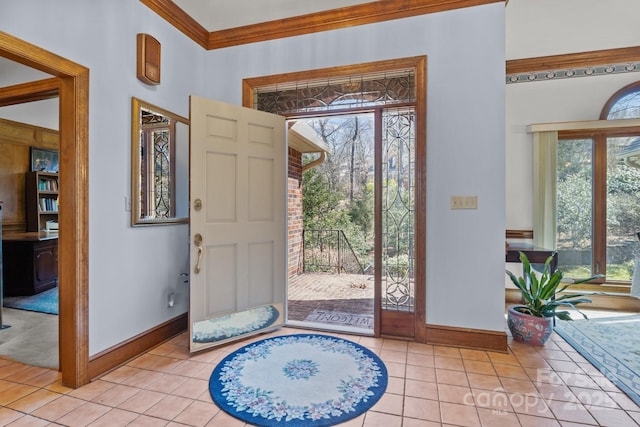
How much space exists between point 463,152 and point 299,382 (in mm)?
2161

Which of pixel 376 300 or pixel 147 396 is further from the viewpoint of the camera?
pixel 376 300

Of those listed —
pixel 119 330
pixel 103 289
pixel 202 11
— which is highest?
pixel 202 11

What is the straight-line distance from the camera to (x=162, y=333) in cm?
274

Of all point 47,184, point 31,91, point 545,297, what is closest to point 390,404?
point 545,297

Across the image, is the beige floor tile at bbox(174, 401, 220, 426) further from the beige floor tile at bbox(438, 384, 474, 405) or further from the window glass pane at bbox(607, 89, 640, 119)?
the window glass pane at bbox(607, 89, 640, 119)

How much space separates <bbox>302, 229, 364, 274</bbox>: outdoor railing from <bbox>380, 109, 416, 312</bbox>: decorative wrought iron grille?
352cm

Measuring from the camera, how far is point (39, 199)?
507 cm

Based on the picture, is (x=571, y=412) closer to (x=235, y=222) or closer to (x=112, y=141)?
(x=235, y=222)

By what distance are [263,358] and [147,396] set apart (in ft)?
2.59

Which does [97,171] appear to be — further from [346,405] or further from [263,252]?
[346,405]

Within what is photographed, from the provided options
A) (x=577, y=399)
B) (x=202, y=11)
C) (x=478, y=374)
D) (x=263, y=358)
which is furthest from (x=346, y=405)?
(x=202, y=11)

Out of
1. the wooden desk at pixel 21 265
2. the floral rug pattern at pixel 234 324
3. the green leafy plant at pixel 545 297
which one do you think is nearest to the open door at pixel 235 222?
the floral rug pattern at pixel 234 324

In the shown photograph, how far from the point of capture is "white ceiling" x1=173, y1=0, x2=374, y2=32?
2.76 meters

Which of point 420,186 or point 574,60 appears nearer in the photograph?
point 420,186
